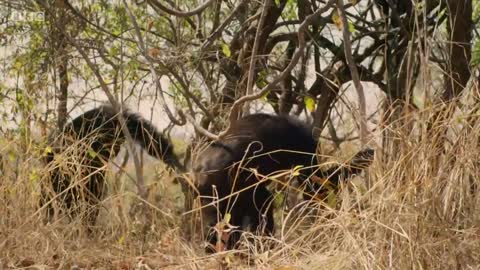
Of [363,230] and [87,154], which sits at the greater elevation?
[87,154]

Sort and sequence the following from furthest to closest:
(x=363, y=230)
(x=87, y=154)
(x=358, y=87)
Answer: (x=87, y=154) → (x=358, y=87) → (x=363, y=230)

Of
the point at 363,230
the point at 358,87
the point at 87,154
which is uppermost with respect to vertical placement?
the point at 358,87

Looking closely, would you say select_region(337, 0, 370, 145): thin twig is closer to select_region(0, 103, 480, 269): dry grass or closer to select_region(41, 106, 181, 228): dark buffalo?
select_region(0, 103, 480, 269): dry grass

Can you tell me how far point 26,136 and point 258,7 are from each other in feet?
5.23

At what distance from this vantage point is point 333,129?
5.71 meters

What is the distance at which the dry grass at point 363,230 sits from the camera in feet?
12.0

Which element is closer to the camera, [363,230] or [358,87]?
[363,230]

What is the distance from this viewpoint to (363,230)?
146 inches

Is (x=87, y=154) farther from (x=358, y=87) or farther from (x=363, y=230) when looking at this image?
(x=363, y=230)

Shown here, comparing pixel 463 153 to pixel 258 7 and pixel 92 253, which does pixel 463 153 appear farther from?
pixel 258 7

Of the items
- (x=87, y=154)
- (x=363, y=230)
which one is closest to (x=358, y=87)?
(x=363, y=230)

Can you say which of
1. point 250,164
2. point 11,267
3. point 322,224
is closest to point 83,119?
point 250,164

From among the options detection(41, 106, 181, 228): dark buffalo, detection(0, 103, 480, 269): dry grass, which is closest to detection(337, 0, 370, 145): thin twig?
detection(0, 103, 480, 269): dry grass

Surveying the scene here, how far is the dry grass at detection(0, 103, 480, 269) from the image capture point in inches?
144
